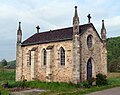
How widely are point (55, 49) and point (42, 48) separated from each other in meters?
2.76

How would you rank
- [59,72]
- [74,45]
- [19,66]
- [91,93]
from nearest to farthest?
[91,93], [74,45], [59,72], [19,66]

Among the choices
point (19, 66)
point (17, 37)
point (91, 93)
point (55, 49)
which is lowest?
point (91, 93)

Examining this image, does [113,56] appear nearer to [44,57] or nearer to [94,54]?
[94,54]

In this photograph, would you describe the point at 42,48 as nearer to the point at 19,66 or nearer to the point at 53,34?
the point at 53,34

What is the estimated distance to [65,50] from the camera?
97.2 ft

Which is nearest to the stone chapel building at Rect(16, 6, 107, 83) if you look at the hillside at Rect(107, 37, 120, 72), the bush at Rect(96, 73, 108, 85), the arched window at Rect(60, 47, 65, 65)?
the arched window at Rect(60, 47, 65, 65)

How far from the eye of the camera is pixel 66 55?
29.4 m

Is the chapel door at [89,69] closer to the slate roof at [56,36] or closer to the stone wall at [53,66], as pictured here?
the stone wall at [53,66]

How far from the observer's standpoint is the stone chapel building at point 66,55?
1117 inches

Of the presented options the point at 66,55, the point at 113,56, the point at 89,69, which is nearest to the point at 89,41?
the point at 89,69

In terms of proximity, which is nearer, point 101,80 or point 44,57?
point 101,80

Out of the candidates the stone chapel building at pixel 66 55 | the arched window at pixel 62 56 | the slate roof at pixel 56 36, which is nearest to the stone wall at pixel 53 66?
the stone chapel building at pixel 66 55

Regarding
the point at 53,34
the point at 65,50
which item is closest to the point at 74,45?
the point at 65,50

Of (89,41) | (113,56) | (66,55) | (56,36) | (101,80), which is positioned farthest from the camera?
(113,56)
